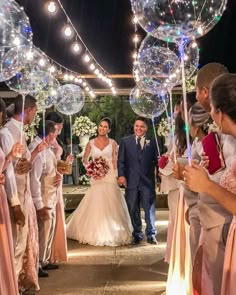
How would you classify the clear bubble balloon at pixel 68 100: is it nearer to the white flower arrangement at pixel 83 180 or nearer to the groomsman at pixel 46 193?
the groomsman at pixel 46 193

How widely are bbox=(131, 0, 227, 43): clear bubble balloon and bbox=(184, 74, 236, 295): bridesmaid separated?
1.92 ft

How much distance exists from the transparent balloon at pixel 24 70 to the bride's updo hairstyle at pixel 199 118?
4.92ft

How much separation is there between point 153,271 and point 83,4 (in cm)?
503

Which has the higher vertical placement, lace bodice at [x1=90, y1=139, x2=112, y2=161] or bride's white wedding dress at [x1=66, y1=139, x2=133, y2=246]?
lace bodice at [x1=90, y1=139, x2=112, y2=161]

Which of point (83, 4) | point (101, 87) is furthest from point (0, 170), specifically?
point (101, 87)

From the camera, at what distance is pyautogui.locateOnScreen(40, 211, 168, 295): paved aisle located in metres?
4.86

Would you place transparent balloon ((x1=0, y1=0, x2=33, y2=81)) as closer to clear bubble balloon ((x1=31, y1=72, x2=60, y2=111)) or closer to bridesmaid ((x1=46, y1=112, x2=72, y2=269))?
clear bubble balloon ((x1=31, y1=72, x2=60, y2=111))

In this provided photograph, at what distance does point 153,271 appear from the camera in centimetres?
560

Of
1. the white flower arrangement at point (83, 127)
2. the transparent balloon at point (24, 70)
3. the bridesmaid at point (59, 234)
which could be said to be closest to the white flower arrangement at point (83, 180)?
the white flower arrangement at point (83, 127)

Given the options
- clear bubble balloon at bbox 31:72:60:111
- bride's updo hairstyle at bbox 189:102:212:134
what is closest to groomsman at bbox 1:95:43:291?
clear bubble balloon at bbox 31:72:60:111

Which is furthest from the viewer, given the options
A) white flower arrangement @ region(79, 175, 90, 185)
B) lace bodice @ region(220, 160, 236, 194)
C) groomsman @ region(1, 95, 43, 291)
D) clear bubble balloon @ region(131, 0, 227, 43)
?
white flower arrangement @ region(79, 175, 90, 185)

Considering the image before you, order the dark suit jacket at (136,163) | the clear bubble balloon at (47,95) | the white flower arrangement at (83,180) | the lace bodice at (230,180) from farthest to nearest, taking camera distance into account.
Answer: the white flower arrangement at (83,180), the dark suit jacket at (136,163), the clear bubble balloon at (47,95), the lace bodice at (230,180)

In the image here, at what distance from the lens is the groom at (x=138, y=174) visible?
24.0ft

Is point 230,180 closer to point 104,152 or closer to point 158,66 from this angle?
point 158,66
